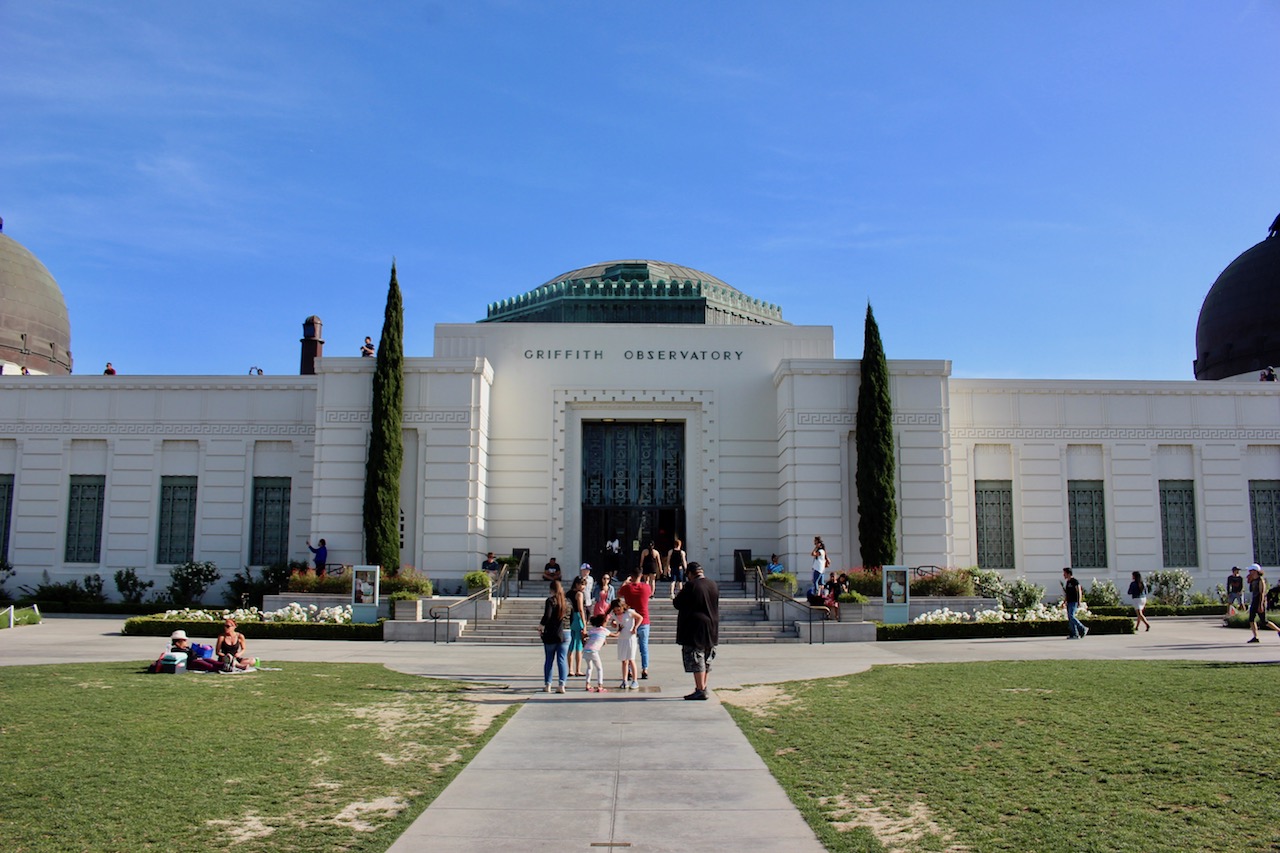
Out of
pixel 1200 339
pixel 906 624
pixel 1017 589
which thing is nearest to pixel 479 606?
pixel 906 624

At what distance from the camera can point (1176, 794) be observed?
7.89 metres

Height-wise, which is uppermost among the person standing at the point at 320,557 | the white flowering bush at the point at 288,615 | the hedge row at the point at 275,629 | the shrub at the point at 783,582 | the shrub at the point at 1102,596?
the person standing at the point at 320,557

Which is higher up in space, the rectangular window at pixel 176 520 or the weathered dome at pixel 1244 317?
the weathered dome at pixel 1244 317

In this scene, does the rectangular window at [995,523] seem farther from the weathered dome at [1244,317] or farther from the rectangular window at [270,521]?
the rectangular window at [270,521]

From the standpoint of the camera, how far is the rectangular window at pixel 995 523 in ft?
97.1

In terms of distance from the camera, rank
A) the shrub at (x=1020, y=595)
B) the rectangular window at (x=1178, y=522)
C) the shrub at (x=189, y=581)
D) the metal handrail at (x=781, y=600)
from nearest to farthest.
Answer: the metal handrail at (x=781, y=600) < the shrub at (x=1020, y=595) < the shrub at (x=189, y=581) < the rectangular window at (x=1178, y=522)

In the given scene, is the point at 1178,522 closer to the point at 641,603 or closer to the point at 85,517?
the point at 641,603

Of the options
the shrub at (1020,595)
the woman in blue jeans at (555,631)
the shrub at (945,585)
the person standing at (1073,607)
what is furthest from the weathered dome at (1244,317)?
the woman in blue jeans at (555,631)

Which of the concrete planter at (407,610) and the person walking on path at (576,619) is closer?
the person walking on path at (576,619)

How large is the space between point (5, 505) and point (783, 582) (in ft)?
72.0

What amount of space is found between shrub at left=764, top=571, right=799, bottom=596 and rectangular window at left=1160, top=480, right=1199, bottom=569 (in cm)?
1172

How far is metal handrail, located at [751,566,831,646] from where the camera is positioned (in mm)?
21656

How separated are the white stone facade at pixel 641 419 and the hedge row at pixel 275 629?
6599mm

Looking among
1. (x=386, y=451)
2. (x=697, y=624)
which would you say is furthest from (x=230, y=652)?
(x=386, y=451)
